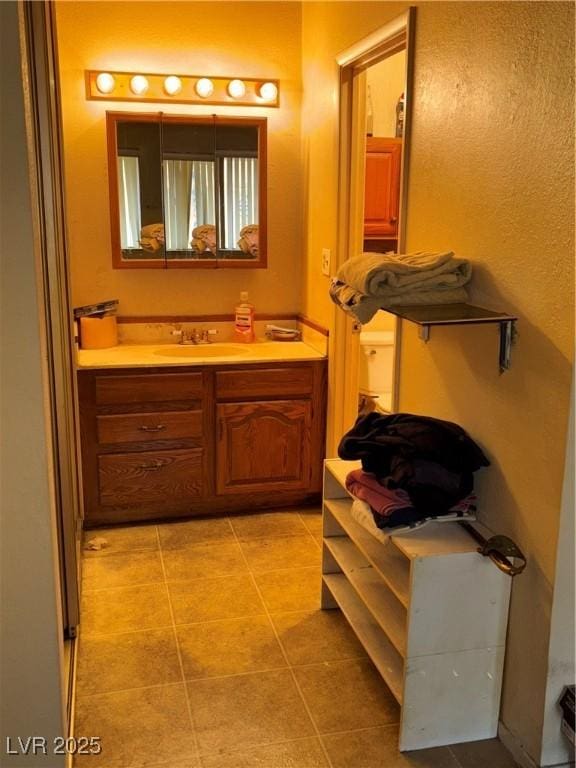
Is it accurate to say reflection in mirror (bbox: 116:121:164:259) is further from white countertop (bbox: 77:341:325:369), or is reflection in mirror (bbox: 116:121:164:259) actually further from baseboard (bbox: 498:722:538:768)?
baseboard (bbox: 498:722:538:768)

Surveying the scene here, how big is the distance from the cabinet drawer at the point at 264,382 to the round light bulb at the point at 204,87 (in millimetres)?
1359

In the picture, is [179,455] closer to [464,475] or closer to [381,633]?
[381,633]

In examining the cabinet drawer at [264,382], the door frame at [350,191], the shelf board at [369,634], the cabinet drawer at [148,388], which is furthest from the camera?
the cabinet drawer at [264,382]

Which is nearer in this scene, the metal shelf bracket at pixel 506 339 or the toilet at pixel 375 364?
the metal shelf bracket at pixel 506 339

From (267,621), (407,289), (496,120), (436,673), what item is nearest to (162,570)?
(267,621)

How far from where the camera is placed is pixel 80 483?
331cm

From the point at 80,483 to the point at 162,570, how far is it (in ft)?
1.95

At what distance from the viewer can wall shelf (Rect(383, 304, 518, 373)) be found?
6.10 feet

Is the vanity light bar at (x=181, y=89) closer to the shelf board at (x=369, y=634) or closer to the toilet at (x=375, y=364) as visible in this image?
the toilet at (x=375, y=364)

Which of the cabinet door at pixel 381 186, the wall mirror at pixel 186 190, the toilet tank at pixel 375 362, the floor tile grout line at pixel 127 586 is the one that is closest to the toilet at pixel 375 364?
the toilet tank at pixel 375 362

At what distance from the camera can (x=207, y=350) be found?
3709mm

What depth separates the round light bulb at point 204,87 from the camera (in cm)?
355

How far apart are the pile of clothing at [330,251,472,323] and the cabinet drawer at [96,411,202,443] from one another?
1484 millimetres

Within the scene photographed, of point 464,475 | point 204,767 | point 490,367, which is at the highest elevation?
point 490,367
